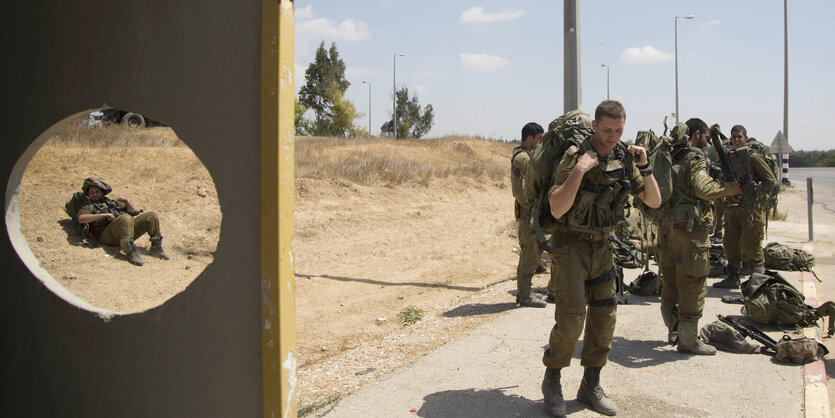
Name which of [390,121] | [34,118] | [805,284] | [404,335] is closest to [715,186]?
[404,335]

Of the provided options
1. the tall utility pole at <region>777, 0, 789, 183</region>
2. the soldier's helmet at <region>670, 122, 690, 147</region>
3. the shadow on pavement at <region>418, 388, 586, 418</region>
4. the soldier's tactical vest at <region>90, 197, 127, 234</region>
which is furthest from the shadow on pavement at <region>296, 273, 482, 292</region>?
the tall utility pole at <region>777, 0, 789, 183</region>

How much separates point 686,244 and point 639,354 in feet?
3.15

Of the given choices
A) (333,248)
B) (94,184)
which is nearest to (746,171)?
(333,248)

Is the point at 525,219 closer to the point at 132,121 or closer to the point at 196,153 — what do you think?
the point at 196,153

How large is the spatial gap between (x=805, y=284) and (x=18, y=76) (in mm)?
8186

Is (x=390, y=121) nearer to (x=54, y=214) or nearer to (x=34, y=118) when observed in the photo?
(x=54, y=214)

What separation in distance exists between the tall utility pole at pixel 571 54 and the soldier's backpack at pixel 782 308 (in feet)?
10.1

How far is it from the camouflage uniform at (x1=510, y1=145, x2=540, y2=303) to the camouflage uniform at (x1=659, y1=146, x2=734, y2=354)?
125 cm

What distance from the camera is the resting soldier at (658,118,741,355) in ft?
15.2

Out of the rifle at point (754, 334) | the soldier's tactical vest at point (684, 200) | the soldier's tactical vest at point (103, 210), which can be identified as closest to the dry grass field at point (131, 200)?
the soldier's tactical vest at point (103, 210)

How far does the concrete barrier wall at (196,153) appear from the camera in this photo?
2.30 meters

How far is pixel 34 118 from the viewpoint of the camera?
8.20 feet

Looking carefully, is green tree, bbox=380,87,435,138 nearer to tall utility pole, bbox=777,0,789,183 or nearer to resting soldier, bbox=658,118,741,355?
tall utility pole, bbox=777,0,789,183

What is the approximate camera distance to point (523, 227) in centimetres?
613
